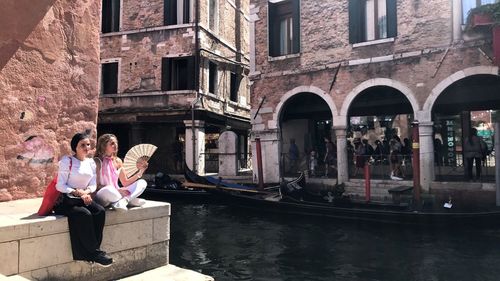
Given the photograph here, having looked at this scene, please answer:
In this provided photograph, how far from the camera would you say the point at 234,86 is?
661 inches

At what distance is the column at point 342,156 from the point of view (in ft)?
36.1

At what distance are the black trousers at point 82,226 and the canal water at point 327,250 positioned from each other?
9.75 feet

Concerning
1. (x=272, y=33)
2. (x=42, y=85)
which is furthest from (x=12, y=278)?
(x=272, y=33)

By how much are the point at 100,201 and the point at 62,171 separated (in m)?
0.33

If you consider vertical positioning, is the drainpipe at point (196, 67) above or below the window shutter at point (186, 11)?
below

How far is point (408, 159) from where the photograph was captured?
1130 centimetres

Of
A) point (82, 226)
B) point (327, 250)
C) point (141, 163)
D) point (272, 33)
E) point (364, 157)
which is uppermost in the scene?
point (272, 33)

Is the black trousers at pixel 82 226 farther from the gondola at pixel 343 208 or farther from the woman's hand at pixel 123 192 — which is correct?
the gondola at pixel 343 208

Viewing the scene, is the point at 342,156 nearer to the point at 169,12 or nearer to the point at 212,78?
the point at 212,78

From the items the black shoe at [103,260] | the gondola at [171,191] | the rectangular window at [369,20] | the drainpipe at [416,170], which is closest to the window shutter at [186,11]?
the gondola at [171,191]

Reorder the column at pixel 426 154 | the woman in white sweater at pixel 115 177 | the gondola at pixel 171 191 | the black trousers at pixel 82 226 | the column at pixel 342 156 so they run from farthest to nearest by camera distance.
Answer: the gondola at pixel 171 191
the column at pixel 342 156
the column at pixel 426 154
the woman in white sweater at pixel 115 177
the black trousers at pixel 82 226

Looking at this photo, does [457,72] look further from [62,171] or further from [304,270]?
[62,171]

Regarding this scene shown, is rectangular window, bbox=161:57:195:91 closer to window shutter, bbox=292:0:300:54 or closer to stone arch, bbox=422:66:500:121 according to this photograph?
window shutter, bbox=292:0:300:54

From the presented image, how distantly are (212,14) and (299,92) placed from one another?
5.72 m
